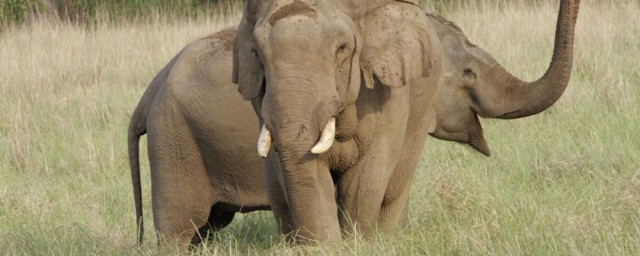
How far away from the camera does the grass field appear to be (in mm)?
4645

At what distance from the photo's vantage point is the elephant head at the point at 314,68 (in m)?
4.00

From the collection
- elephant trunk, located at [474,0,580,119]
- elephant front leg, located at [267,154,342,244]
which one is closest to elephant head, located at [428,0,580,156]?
elephant trunk, located at [474,0,580,119]

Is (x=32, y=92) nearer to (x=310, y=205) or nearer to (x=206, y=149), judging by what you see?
(x=206, y=149)

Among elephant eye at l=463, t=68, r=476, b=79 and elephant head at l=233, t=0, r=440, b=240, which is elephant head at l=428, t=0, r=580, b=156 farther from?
elephant head at l=233, t=0, r=440, b=240

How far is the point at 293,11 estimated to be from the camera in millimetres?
4141

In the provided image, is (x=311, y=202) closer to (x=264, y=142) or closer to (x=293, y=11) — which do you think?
(x=264, y=142)

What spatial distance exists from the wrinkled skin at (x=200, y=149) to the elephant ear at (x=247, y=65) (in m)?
0.92

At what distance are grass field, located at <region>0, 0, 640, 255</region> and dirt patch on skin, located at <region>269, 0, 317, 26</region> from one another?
74 centimetres

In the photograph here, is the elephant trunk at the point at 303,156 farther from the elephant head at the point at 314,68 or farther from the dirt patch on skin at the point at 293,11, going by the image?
the dirt patch on skin at the point at 293,11

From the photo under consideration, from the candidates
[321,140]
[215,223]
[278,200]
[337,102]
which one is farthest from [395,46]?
[215,223]

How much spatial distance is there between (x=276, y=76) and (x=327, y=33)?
21 cm

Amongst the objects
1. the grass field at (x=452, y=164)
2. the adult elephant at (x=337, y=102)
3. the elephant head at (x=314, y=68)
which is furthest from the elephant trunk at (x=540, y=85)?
the elephant head at (x=314, y=68)

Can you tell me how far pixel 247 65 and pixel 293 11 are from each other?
34 cm

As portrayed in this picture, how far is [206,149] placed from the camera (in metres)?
5.55
